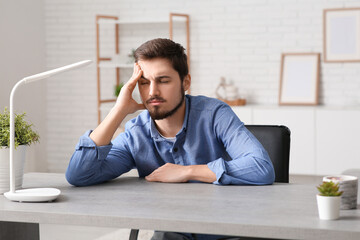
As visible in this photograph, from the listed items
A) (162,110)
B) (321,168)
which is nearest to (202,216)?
(162,110)

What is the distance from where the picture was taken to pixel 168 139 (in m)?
2.36

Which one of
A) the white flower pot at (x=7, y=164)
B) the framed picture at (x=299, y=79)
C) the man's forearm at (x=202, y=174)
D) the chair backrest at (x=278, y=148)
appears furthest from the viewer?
the framed picture at (x=299, y=79)

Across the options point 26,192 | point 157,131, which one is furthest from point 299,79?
point 26,192

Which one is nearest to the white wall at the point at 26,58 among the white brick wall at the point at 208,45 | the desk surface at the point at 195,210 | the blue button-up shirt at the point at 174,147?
the white brick wall at the point at 208,45

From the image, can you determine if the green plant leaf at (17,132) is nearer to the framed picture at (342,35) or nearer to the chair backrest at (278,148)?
the chair backrest at (278,148)

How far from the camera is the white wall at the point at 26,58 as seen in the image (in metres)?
6.04

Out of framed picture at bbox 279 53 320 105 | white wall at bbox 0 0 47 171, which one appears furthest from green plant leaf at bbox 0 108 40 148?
framed picture at bbox 279 53 320 105

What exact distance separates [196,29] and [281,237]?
199 inches

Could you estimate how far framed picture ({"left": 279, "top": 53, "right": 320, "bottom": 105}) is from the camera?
235 inches

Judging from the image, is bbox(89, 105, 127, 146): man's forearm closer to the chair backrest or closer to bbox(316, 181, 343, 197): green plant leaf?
the chair backrest

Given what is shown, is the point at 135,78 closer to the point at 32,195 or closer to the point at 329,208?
the point at 32,195

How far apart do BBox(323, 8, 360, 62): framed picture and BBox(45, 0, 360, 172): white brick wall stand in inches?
2.8

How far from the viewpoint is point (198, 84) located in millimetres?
6473

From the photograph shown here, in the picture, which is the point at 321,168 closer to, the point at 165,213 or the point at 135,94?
the point at 135,94
